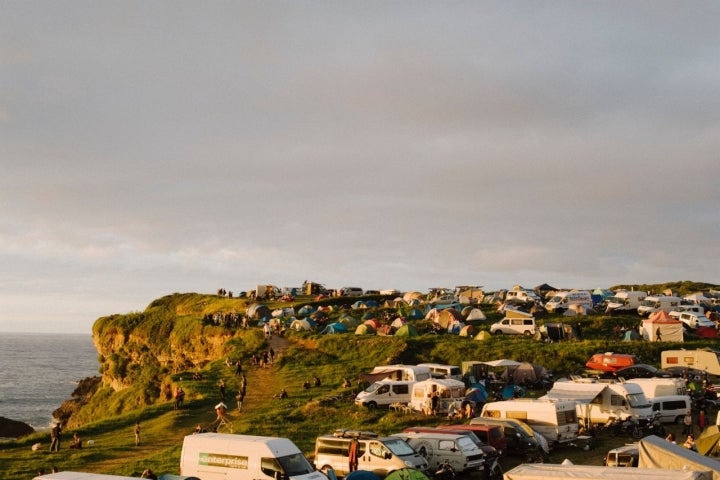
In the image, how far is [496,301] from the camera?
77.9 meters

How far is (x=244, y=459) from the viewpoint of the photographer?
21312mm

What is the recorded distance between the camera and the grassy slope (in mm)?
30516

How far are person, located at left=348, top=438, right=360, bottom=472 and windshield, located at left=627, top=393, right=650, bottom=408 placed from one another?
14244 millimetres

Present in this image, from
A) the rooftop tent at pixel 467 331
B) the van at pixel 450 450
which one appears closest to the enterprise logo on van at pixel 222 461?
the van at pixel 450 450

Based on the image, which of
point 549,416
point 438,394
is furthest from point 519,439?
point 438,394

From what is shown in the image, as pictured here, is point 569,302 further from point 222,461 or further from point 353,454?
point 222,461

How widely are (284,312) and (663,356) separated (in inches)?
1547

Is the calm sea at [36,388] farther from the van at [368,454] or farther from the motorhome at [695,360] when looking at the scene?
the motorhome at [695,360]

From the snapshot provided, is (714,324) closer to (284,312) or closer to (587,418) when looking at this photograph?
(587,418)

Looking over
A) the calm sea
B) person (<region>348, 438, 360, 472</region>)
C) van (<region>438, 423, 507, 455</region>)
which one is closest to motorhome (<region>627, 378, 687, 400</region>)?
van (<region>438, 423, 507, 455</region>)

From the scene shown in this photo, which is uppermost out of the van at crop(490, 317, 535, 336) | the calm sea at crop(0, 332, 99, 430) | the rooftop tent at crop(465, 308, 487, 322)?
the rooftop tent at crop(465, 308, 487, 322)

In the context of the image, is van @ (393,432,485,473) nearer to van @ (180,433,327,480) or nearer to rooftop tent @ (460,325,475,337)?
van @ (180,433,327,480)

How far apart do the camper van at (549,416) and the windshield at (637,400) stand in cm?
333

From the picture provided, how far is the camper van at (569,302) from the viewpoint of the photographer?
66.4 metres
